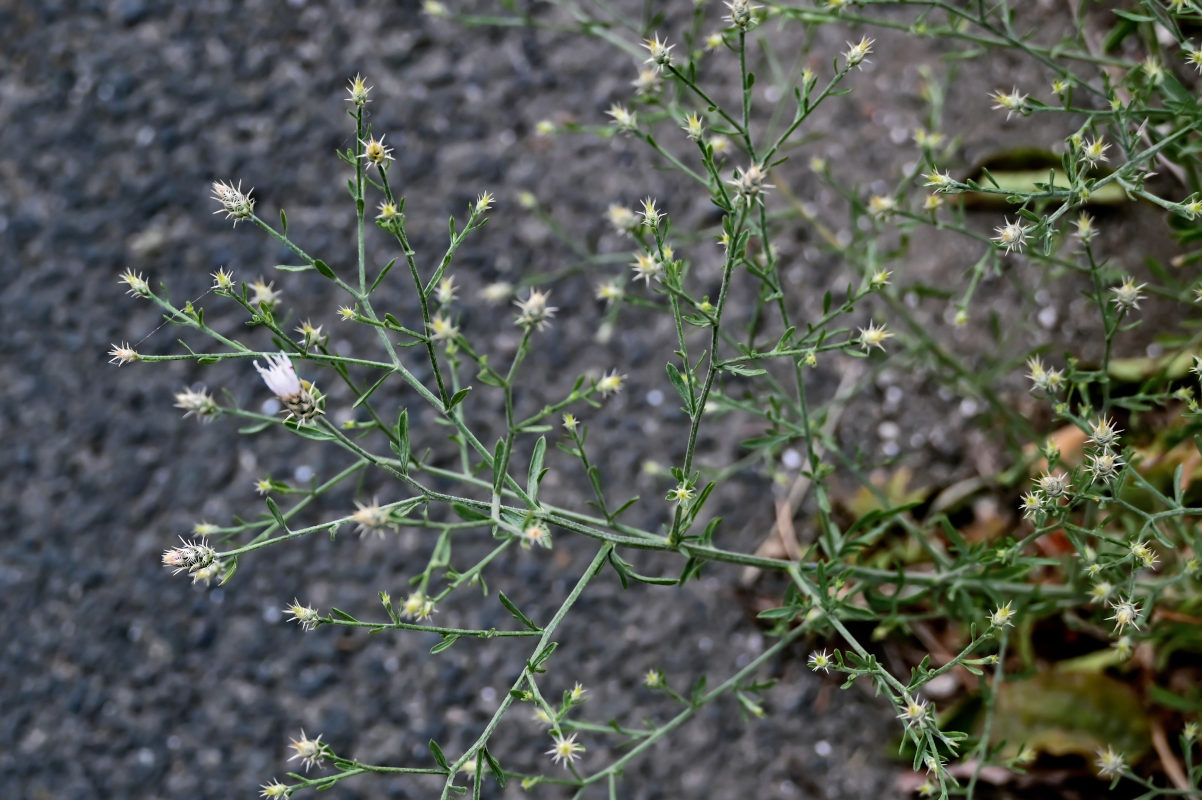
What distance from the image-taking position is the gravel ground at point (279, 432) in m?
1.62

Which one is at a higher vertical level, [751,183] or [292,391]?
[751,183]

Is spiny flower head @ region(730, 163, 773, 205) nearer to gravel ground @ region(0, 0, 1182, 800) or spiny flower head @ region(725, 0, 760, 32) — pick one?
spiny flower head @ region(725, 0, 760, 32)

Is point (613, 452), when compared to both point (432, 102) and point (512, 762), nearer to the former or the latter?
point (512, 762)

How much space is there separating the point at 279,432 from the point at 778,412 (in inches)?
37.1

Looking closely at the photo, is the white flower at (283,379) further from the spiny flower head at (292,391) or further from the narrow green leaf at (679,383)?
the narrow green leaf at (679,383)

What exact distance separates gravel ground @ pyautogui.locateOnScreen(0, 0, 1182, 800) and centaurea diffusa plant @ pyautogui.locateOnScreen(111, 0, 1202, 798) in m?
0.06

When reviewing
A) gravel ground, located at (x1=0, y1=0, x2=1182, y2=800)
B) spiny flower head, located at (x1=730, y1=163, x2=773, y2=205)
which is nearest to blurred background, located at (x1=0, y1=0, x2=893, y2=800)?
gravel ground, located at (x1=0, y1=0, x2=1182, y2=800)

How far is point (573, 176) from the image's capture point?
1.72 m

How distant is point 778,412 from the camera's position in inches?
42.8

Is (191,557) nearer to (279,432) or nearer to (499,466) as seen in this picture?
(499,466)

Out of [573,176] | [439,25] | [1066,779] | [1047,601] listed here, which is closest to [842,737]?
[1066,779]

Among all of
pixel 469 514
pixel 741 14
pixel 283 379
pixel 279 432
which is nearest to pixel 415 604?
pixel 469 514

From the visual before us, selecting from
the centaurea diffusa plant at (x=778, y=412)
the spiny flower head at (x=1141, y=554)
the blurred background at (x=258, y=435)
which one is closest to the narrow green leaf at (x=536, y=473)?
the centaurea diffusa plant at (x=778, y=412)

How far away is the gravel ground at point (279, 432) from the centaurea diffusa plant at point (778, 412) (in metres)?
0.06
